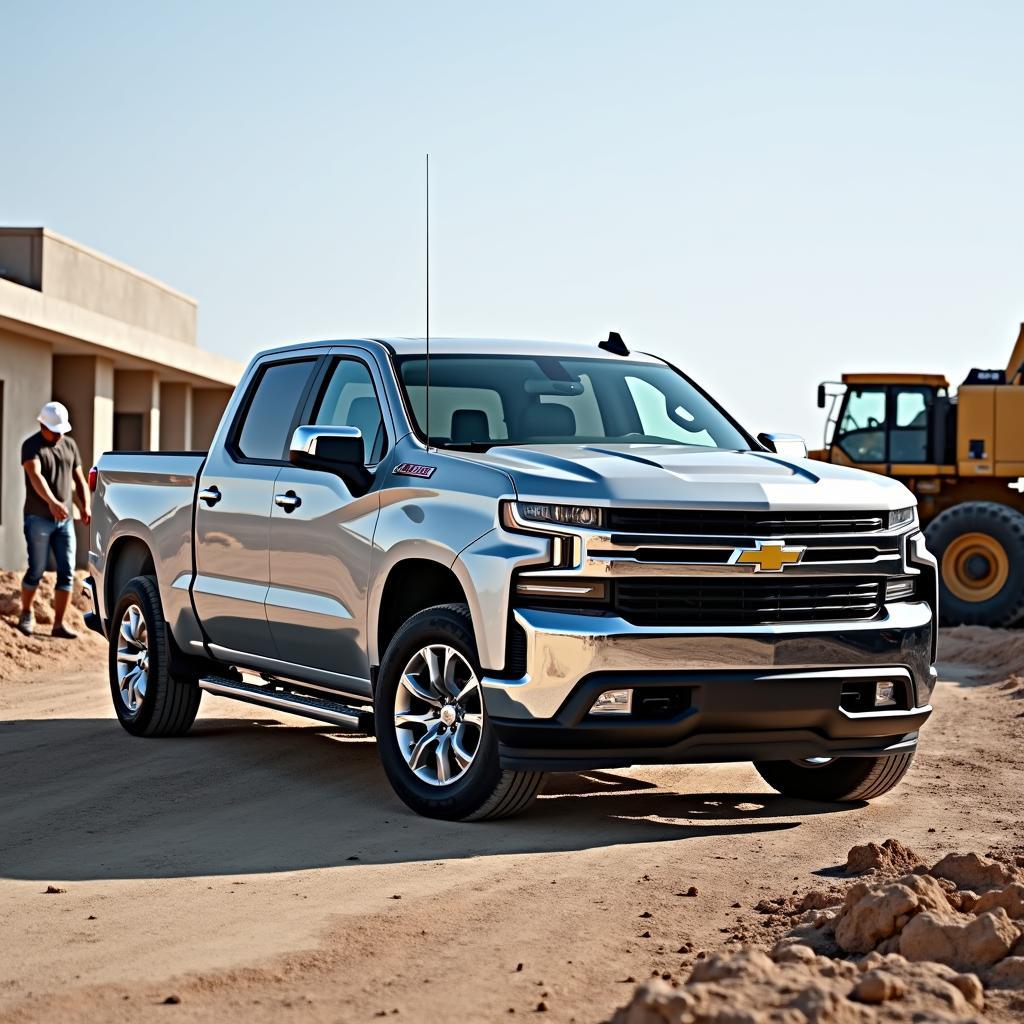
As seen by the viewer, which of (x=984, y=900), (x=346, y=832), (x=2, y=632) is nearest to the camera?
(x=984, y=900)

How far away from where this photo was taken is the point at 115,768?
914 centimetres

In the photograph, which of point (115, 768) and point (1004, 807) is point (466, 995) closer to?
point (1004, 807)

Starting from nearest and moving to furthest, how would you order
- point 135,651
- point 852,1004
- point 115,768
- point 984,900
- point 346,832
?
point 852,1004 < point 984,900 < point 346,832 < point 115,768 < point 135,651

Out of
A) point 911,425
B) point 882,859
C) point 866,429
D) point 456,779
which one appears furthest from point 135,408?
point 882,859

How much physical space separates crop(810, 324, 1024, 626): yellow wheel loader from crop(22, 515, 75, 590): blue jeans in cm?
986

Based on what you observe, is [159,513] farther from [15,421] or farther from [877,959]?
[15,421]

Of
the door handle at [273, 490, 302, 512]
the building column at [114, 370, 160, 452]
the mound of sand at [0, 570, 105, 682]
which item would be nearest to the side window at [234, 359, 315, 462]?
the door handle at [273, 490, 302, 512]

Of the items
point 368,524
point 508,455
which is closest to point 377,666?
point 368,524

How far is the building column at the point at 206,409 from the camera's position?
110 ft

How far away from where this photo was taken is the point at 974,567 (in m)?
22.0

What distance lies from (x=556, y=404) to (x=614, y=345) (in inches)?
44.3

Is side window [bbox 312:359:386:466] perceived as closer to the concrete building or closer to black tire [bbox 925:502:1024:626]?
the concrete building

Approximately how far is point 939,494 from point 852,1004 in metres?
19.8

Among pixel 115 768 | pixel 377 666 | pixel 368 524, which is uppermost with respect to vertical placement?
pixel 368 524
